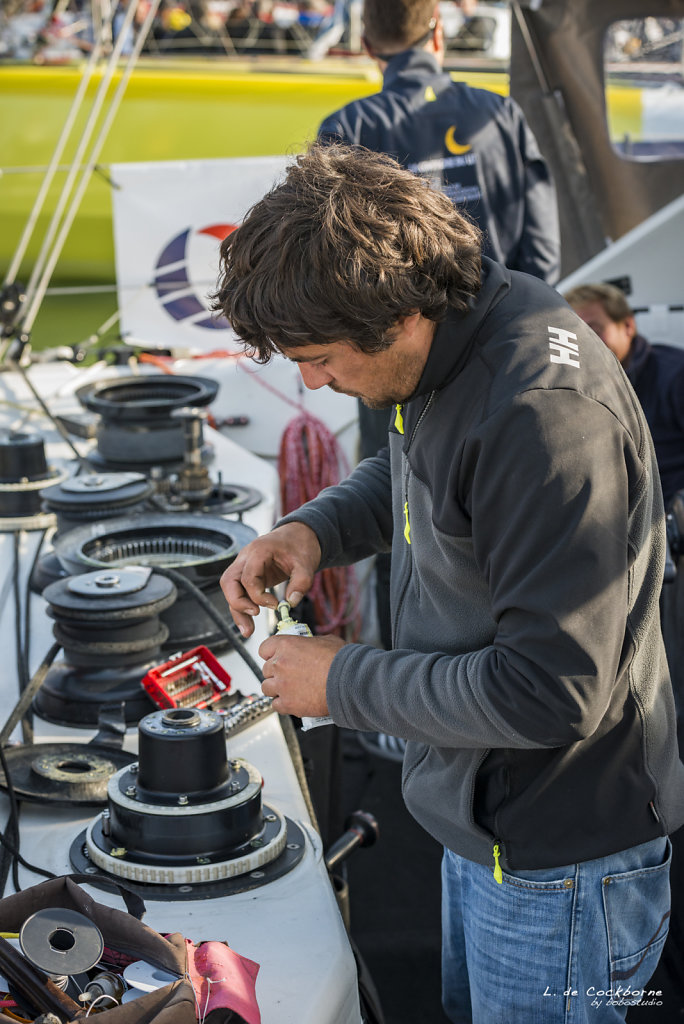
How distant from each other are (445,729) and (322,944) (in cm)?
32

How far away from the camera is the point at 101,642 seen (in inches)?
67.4

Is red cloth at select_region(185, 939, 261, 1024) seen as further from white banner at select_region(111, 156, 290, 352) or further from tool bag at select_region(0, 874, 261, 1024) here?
white banner at select_region(111, 156, 290, 352)

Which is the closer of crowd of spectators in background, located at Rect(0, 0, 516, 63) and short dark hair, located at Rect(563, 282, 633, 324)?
short dark hair, located at Rect(563, 282, 633, 324)

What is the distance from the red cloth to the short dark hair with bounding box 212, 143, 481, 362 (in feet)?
1.87

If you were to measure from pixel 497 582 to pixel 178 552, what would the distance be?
47.9 inches

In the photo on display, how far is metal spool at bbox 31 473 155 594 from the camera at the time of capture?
2.19 metres

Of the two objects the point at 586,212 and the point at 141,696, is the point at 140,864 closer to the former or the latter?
the point at 141,696

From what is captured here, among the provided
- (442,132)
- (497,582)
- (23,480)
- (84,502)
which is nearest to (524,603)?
(497,582)

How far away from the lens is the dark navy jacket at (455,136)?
110 inches

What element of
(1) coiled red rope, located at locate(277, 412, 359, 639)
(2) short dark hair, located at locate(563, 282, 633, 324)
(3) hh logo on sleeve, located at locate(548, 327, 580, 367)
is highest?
(3) hh logo on sleeve, located at locate(548, 327, 580, 367)

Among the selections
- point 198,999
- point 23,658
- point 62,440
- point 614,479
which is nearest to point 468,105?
point 62,440

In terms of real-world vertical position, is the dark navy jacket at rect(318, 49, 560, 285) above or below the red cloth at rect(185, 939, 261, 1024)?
above

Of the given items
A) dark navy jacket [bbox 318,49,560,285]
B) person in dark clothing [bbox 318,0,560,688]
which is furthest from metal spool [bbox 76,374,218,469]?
dark navy jacket [bbox 318,49,560,285]

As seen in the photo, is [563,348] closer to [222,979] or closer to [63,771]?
[222,979]
